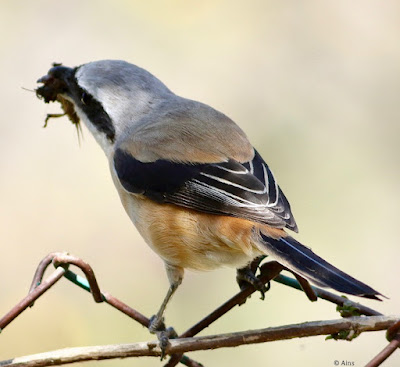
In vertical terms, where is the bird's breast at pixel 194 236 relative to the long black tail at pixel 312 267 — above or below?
above

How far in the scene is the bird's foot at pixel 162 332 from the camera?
2.36m

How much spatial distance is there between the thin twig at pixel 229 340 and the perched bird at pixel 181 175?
0.74 ft

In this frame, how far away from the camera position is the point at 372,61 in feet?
18.8

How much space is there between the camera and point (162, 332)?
2.67 metres

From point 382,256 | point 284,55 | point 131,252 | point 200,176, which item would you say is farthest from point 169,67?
point 200,176

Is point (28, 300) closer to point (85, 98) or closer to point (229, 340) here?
point (229, 340)

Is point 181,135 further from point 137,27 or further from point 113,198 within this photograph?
point 137,27

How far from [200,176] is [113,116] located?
2.27 ft

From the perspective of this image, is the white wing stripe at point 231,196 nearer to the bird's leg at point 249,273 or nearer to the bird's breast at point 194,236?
the bird's breast at point 194,236

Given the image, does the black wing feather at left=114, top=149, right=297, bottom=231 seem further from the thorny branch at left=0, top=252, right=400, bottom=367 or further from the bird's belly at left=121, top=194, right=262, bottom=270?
the thorny branch at left=0, top=252, right=400, bottom=367

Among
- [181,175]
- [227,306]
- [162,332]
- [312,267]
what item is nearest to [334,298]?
[312,267]

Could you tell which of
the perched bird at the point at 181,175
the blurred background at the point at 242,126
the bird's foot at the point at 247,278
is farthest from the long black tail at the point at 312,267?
the blurred background at the point at 242,126

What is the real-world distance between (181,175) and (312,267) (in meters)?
0.84

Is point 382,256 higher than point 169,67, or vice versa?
point 169,67
